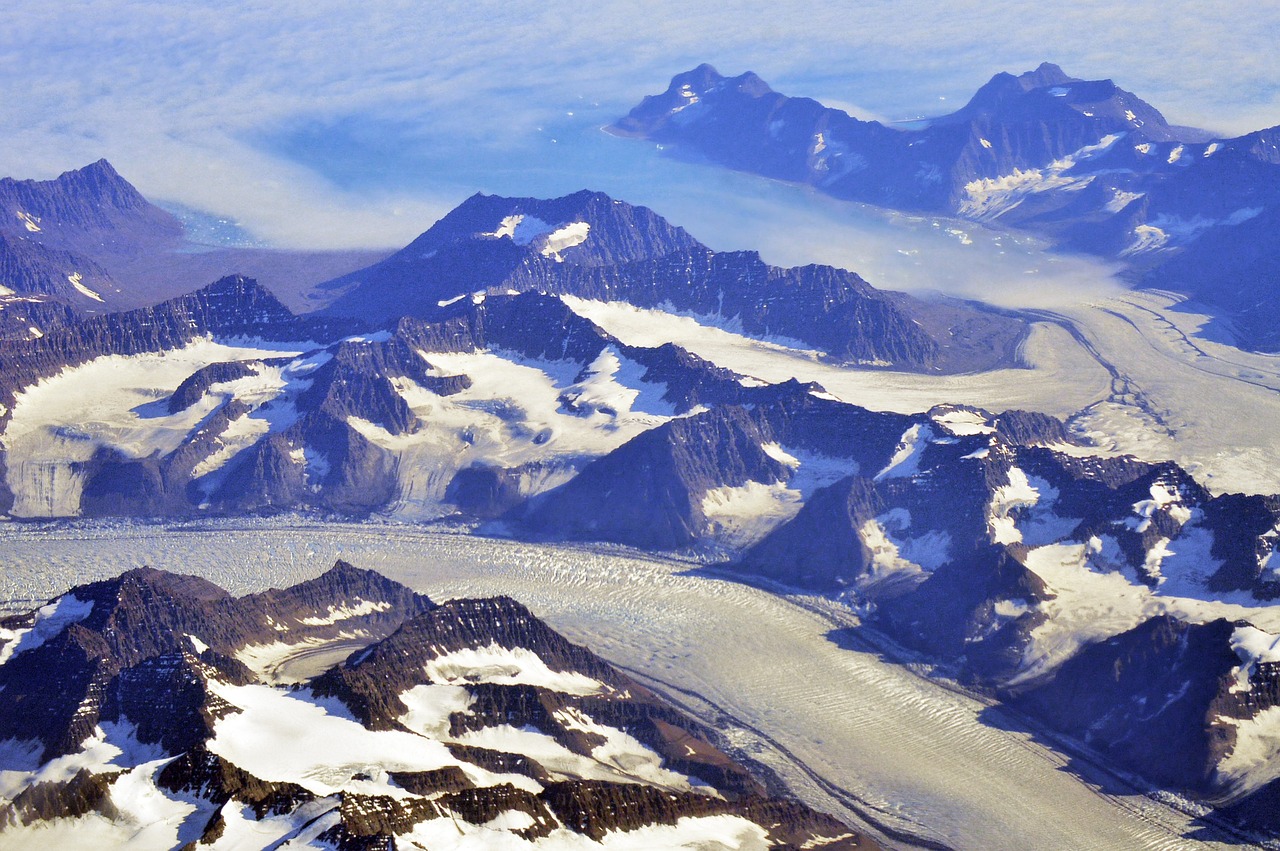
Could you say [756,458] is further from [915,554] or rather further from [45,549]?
[45,549]

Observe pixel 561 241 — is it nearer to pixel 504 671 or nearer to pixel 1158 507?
pixel 1158 507

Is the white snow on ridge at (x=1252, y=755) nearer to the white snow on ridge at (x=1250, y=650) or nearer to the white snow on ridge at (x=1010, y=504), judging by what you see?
the white snow on ridge at (x=1250, y=650)

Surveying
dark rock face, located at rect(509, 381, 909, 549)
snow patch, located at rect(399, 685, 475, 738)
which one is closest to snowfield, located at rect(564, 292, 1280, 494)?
dark rock face, located at rect(509, 381, 909, 549)

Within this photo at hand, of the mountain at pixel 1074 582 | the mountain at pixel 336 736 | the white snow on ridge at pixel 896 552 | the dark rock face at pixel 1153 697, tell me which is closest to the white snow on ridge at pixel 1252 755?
the mountain at pixel 1074 582

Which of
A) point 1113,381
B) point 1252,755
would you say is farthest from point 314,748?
point 1113,381

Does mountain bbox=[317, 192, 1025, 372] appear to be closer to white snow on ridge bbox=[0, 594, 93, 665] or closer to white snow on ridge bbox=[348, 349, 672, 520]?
white snow on ridge bbox=[348, 349, 672, 520]

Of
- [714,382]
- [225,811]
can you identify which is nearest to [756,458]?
[714,382]
